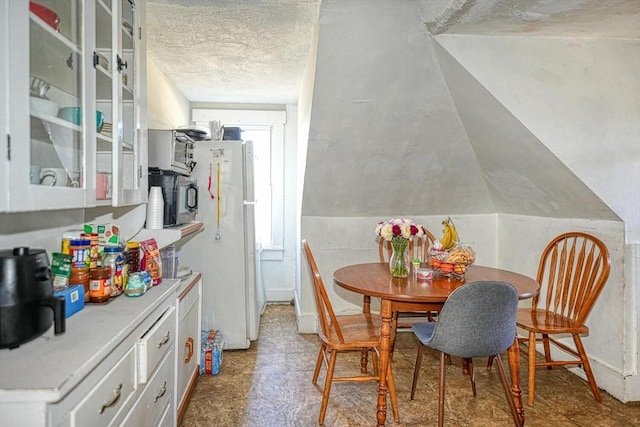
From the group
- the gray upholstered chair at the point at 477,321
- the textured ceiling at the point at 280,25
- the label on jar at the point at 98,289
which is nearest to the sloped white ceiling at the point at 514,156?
the textured ceiling at the point at 280,25

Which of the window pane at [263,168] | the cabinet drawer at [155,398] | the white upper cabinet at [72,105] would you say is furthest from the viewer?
the window pane at [263,168]

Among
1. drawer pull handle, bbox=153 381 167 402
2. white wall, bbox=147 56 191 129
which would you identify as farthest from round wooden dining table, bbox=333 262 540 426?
white wall, bbox=147 56 191 129

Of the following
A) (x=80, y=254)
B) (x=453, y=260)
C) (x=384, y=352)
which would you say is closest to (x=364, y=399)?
(x=384, y=352)

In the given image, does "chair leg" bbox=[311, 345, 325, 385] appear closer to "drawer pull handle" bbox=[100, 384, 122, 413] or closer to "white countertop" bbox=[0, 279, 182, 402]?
"white countertop" bbox=[0, 279, 182, 402]

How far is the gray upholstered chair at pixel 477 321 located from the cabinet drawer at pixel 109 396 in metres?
1.32

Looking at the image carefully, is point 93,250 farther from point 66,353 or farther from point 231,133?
point 231,133

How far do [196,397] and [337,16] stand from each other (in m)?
2.31

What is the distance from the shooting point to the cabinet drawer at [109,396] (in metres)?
0.97

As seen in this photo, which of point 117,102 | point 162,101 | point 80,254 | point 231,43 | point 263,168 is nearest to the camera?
point 80,254

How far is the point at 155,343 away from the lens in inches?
58.6

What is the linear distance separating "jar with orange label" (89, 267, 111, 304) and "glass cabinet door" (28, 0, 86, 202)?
1.09ft

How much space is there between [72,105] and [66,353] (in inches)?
30.2

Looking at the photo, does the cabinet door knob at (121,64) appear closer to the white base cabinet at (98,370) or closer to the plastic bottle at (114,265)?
the plastic bottle at (114,265)

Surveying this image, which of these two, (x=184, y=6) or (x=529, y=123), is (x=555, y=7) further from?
(x=184, y=6)
